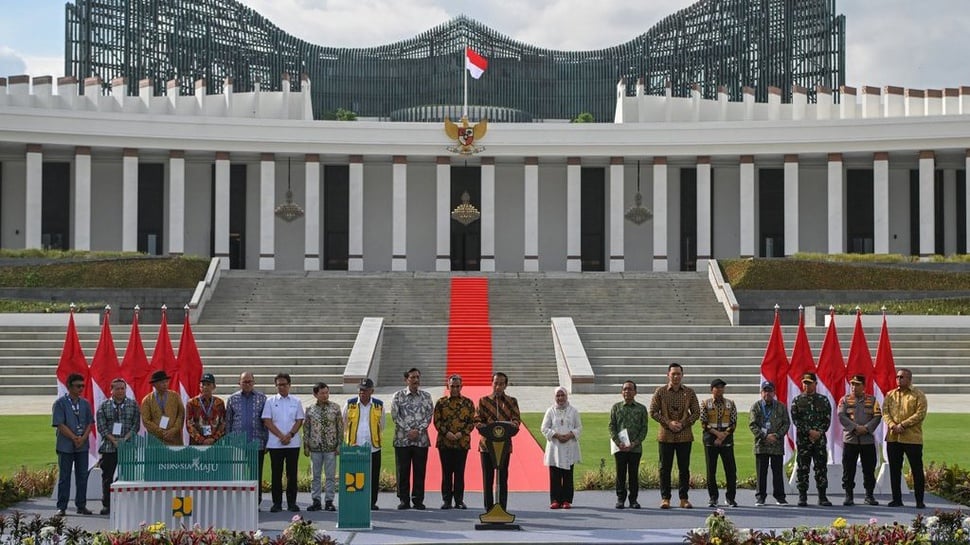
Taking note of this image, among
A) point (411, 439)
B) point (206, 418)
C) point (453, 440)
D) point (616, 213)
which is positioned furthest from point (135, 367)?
point (616, 213)

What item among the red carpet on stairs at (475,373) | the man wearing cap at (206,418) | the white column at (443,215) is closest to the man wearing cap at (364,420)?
the red carpet on stairs at (475,373)

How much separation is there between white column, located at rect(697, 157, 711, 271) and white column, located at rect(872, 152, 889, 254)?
6.77 metres

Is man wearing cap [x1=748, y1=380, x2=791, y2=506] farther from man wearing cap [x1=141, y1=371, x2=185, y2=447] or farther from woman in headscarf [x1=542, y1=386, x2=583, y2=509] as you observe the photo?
man wearing cap [x1=141, y1=371, x2=185, y2=447]

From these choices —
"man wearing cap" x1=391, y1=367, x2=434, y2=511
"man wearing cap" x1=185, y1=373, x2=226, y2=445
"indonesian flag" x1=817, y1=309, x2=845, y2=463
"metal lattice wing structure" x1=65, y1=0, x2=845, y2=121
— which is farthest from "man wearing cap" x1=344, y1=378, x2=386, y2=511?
"metal lattice wing structure" x1=65, y1=0, x2=845, y2=121

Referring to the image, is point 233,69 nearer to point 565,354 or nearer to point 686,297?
point 686,297

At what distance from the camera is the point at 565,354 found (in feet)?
101

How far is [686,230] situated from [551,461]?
40.7m

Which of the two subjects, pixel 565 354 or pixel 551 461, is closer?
pixel 551 461

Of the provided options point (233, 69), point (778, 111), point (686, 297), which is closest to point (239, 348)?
point (686, 297)

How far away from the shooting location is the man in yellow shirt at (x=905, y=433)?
14.2 metres

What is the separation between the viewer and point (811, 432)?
47.6 ft

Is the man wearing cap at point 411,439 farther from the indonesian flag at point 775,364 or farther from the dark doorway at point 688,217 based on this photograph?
the dark doorway at point 688,217

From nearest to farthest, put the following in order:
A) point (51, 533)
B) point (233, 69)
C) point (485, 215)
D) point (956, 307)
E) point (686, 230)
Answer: point (51, 533), point (956, 307), point (485, 215), point (686, 230), point (233, 69)

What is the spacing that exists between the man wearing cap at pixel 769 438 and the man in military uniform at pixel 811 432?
0.68ft
